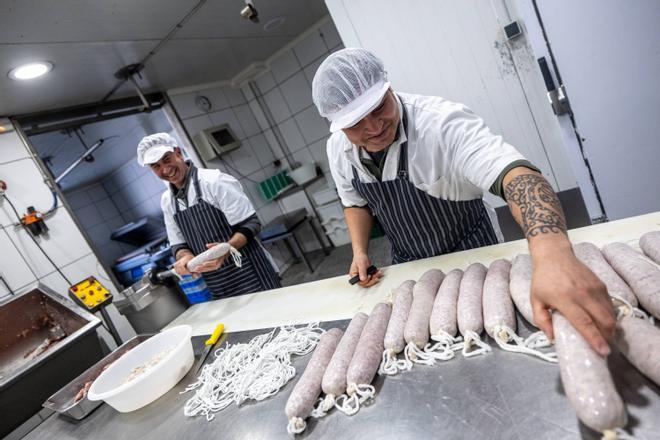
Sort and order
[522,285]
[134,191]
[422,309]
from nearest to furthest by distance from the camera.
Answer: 1. [522,285]
2. [422,309]
3. [134,191]

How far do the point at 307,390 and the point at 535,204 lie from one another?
0.88 meters

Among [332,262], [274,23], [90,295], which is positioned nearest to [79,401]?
[90,295]

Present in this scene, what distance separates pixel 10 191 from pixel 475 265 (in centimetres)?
419

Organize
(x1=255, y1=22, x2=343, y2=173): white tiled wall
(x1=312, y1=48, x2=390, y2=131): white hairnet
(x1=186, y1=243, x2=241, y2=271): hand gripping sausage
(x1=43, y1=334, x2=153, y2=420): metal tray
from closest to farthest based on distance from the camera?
(x1=312, y1=48, x2=390, y2=131): white hairnet < (x1=43, y1=334, x2=153, y2=420): metal tray < (x1=186, y1=243, x2=241, y2=271): hand gripping sausage < (x1=255, y1=22, x2=343, y2=173): white tiled wall

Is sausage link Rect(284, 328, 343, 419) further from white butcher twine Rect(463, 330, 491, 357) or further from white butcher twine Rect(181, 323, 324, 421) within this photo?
white butcher twine Rect(463, 330, 491, 357)

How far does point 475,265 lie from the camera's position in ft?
4.24

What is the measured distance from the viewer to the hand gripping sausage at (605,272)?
87 centimetres

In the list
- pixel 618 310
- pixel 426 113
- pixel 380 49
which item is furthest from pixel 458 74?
pixel 618 310

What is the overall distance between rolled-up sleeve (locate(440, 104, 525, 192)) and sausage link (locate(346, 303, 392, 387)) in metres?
0.63

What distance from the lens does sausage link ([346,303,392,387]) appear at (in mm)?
1022

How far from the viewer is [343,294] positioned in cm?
168

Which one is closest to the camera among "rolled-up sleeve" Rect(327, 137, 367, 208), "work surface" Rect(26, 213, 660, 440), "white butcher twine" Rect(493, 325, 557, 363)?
"work surface" Rect(26, 213, 660, 440)

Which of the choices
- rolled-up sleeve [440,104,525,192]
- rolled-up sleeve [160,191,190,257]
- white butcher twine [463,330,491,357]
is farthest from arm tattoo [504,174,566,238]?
rolled-up sleeve [160,191,190,257]

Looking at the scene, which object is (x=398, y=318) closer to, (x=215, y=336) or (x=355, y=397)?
(x=355, y=397)
